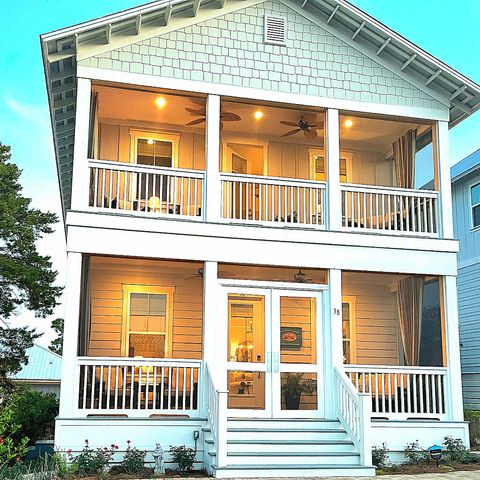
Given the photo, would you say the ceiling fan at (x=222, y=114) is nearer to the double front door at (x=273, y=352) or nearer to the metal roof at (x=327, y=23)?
the metal roof at (x=327, y=23)

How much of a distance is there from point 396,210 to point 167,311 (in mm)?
5307

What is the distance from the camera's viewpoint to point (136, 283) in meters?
15.4

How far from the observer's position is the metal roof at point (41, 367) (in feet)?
113

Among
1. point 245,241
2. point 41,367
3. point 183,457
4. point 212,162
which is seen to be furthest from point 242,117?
point 41,367

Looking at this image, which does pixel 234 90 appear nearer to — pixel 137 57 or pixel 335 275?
pixel 137 57

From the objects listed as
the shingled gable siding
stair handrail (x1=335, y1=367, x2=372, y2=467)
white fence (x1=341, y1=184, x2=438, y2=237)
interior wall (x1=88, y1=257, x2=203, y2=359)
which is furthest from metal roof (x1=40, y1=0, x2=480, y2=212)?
stair handrail (x1=335, y1=367, x2=372, y2=467)

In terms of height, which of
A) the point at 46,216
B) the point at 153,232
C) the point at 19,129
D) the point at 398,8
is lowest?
the point at 153,232

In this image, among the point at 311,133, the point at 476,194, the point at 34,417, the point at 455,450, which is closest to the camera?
the point at 455,450

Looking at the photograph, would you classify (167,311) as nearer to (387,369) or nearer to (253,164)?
(253,164)

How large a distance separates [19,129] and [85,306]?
3245cm

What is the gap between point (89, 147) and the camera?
13227mm

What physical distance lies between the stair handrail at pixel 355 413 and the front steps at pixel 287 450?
→ 0.15 metres

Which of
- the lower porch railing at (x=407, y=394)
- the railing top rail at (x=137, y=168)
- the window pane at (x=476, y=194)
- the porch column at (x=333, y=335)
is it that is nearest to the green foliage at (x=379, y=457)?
the lower porch railing at (x=407, y=394)

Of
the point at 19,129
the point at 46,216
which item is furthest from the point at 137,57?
the point at 19,129
